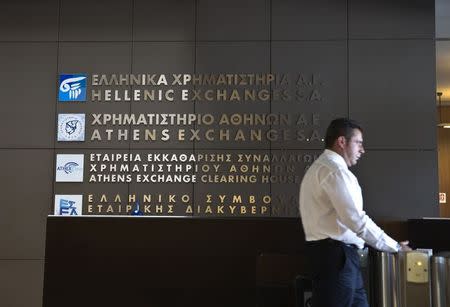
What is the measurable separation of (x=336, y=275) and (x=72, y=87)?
4.04 metres

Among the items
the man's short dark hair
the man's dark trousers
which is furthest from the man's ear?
the man's dark trousers

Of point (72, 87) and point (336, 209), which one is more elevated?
point (72, 87)

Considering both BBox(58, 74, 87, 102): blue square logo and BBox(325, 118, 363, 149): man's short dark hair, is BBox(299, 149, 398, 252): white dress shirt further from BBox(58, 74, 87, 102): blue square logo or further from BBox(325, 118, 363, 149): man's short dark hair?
BBox(58, 74, 87, 102): blue square logo

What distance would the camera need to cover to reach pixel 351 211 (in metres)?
2.80

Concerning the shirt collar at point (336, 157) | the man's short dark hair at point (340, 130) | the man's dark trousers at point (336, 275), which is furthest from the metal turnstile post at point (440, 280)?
the man's short dark hair at point (340, 130)

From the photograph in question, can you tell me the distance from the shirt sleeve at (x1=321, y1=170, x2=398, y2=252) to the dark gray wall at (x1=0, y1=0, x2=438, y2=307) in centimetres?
286

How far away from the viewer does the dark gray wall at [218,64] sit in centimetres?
570

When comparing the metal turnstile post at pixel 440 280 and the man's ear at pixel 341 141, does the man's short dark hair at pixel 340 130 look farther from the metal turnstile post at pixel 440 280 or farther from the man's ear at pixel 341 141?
the metal turnstile post at pixel 440 280

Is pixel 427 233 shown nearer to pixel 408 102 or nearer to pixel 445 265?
pixel 445 265

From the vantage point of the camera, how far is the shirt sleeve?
2801 millimetres

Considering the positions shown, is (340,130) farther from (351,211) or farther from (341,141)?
(351,211)

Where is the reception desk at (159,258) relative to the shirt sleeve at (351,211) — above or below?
below

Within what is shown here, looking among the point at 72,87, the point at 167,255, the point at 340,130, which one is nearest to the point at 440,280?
the point at 340,130

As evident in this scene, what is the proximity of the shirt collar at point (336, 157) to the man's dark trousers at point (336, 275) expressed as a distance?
0.41 metres
